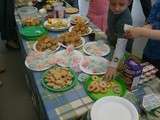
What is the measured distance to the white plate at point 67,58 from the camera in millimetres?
1409

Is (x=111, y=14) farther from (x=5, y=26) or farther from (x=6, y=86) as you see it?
(x=5, y=26)

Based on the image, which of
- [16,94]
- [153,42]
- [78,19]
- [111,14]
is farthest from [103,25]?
[16,94]

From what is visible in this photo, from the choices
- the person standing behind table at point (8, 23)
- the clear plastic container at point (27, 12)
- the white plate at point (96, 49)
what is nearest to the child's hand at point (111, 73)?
the white plate at point (96, 49)

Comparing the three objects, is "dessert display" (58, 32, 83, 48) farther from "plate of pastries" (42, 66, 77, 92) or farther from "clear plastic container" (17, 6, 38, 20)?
"clear plastic container" (17, 6, 38, 20)

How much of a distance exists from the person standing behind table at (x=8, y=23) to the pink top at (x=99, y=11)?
103 cm

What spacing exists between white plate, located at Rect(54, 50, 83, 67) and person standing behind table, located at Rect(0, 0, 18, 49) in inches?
62.7

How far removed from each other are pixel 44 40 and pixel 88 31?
0.37 metres

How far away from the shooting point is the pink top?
2373mm

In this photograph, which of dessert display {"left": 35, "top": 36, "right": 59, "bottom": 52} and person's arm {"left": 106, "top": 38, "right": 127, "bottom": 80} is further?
dessert display {"left": 35, "top": 36, "right": 59, "bottom": 52}

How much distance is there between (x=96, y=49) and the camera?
1.54m

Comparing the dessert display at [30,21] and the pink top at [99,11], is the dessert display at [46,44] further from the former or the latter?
the pink top at [99,11]

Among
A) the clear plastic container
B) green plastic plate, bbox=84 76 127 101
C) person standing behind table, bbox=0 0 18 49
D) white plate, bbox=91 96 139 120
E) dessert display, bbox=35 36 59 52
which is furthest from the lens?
person standing behind table, bbox=0 0 18 49

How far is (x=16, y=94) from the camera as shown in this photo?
2283 millimetres

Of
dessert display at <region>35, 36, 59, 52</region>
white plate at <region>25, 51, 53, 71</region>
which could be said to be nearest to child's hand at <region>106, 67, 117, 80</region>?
white plate at <region>25, 51, 53, 71</region>
